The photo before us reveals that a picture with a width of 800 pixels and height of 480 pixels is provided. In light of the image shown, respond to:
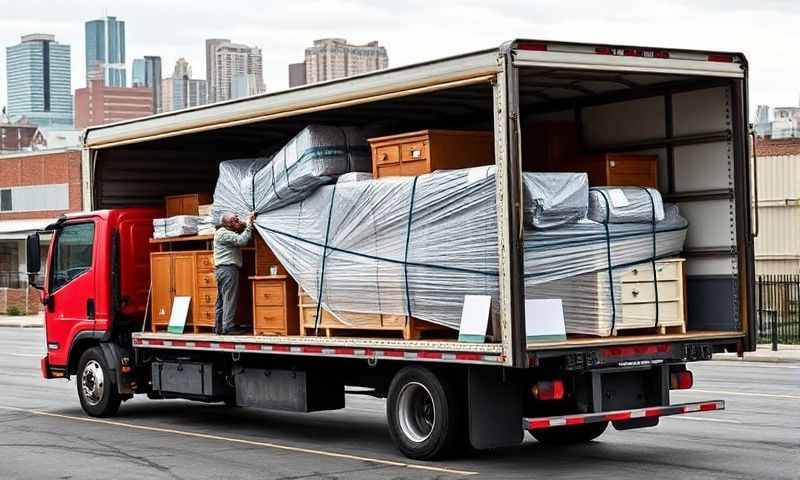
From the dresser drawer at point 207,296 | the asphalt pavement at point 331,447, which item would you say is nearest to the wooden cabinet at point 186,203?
the dresser drawer at point 207,296

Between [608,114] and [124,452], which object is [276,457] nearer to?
[124,452]

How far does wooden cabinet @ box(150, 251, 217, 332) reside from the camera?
15.5 m

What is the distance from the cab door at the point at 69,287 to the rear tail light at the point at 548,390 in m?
7.21

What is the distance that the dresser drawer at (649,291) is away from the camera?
12.1 m

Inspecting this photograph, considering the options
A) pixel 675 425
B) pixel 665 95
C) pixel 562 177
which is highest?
pixel 665 95

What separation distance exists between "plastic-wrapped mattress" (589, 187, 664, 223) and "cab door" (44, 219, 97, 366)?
7.15m

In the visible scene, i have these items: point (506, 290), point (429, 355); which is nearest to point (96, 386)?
point (429, 355)

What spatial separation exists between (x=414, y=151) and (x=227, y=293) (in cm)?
332

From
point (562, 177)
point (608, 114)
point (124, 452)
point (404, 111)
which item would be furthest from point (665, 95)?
point (124, 452)

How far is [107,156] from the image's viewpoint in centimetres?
1755

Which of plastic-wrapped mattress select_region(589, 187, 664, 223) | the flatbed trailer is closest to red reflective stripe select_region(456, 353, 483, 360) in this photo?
the flatbed trailer

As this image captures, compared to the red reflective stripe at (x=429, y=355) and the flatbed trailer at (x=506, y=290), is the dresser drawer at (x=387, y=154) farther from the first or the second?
the red reflective stripe at (x=429, y=355)

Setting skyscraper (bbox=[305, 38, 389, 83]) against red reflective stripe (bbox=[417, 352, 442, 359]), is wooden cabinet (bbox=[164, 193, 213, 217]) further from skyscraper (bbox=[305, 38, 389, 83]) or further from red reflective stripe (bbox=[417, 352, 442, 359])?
skyscraper (bbox=[305, 38, 389, 83])

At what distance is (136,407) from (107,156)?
3.27 metres
